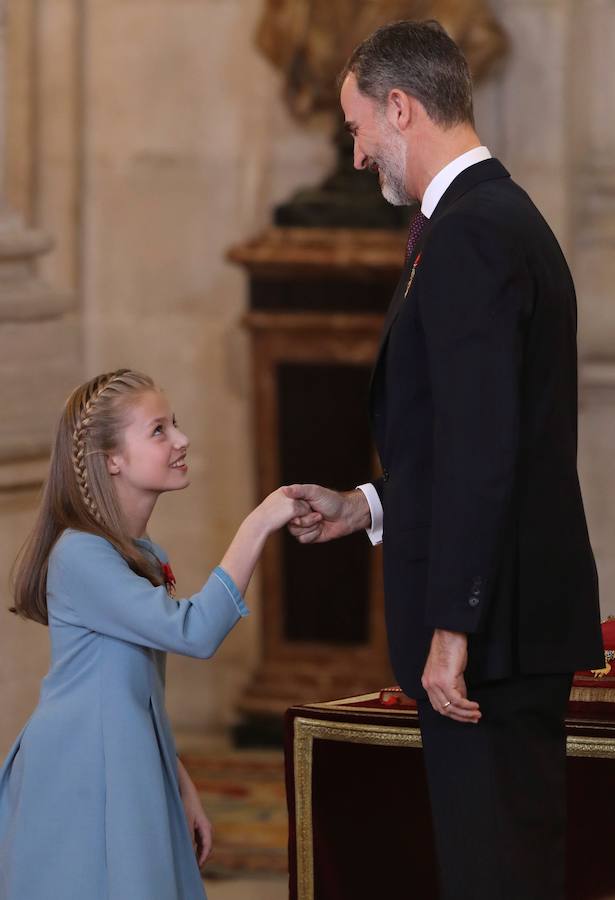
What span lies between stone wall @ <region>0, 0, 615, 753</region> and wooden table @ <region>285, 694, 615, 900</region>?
309cm

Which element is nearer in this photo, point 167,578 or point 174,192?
point 167,578

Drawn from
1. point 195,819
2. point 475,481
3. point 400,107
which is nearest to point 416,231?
point 400,107

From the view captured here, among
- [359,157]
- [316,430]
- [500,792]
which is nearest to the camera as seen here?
[500,792]

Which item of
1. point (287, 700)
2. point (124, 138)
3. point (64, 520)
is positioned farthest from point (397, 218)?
point (64, 520)

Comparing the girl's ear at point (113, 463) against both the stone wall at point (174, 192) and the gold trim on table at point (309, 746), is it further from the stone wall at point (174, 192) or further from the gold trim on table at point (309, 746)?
the stone wall at point (174, 192)

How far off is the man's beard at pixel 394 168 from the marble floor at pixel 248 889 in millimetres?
2402

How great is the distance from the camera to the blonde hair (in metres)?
3.25

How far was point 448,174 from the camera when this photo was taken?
9.97ft

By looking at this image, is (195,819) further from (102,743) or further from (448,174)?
(448,174)

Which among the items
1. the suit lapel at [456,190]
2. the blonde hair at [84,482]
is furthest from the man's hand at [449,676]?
the blonde hair at [84,482]

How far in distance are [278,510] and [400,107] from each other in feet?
2.48

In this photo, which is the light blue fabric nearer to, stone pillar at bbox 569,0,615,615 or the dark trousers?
the dark trousers

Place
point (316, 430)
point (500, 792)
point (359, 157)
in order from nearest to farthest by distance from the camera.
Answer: point (500, 792) < point (359, 157) < point (316, 430)

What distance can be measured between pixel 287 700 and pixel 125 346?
1504 millimetres
